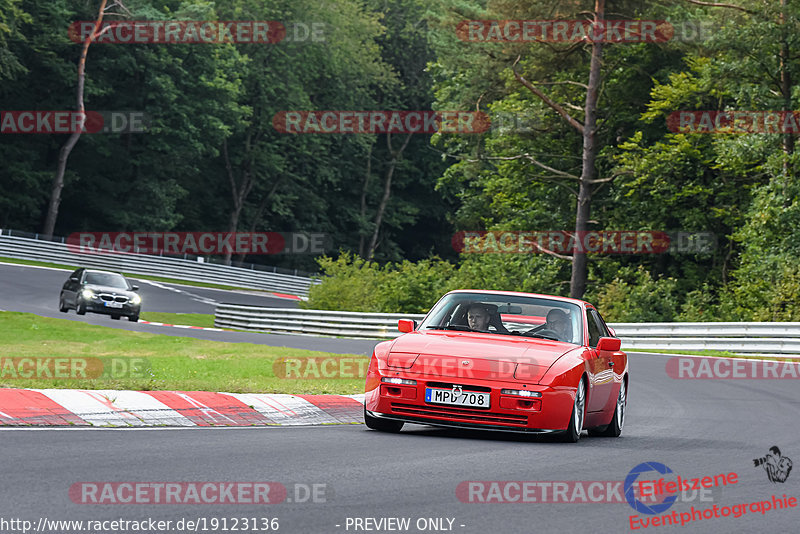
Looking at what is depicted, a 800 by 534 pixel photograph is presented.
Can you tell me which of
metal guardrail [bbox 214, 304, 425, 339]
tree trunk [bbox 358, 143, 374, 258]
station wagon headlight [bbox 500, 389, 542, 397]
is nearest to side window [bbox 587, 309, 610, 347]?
station wagon headlight [bbox 500, 389, 542, 397]

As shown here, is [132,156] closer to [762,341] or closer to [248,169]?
[248,169]

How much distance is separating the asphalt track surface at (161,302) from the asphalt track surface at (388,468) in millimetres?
15139

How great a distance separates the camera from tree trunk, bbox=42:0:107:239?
64.5 meters

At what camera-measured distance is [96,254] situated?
6022 cm

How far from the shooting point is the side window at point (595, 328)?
11750 mm

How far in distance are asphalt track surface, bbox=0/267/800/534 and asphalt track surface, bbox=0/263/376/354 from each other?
15139mm

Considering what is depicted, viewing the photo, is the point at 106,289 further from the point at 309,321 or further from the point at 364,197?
the point at 364,197

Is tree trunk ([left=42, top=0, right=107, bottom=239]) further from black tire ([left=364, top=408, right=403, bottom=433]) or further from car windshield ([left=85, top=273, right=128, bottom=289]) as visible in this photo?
black tire ([left=364, top=408, right=403, bottom=433])

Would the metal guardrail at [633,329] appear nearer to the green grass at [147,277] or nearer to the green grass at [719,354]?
the green grass at [719,354]

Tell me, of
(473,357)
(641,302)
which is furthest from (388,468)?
(641,302)

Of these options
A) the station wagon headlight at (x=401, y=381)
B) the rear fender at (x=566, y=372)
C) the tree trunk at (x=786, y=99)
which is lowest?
the station wagon headlight at (x=401, y=381)

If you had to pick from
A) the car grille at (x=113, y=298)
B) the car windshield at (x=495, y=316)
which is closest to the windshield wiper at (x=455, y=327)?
the car windshield at (x=495, y=316)

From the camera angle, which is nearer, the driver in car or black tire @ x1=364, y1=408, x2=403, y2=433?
black tire @ x1=364, y1=408, x2=403, y2=433

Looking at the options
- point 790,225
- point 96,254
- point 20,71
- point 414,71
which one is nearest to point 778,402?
point 790,225
